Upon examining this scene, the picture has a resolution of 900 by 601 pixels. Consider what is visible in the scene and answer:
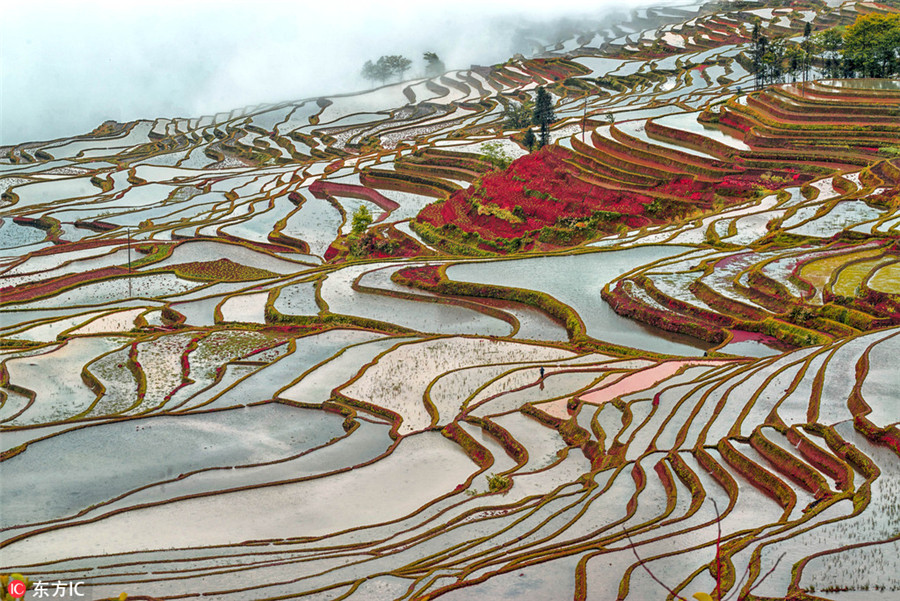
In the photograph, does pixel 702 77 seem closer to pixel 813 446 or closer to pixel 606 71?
pixel 606 71

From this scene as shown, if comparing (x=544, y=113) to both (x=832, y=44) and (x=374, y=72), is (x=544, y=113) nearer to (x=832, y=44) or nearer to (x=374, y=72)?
(x=832, y=44)

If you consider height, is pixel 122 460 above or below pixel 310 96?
below

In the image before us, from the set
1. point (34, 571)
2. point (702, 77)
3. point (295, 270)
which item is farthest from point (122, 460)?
point (702, 77)

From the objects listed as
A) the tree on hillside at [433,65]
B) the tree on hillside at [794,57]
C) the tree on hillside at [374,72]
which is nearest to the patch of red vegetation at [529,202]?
the tree on hillside at [794,57]

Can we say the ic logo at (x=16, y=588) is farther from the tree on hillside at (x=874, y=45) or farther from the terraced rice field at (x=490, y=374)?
the tree on hillside at (x=874, y=45)

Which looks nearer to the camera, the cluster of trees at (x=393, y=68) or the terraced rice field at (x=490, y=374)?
the terraced rice field at (x=490, y=374)

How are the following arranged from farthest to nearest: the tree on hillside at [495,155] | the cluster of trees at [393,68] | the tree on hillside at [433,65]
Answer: the tree on hillside at [433,65] → the cluster of trees at [393,68] → the tree on hillside at [495,155]
